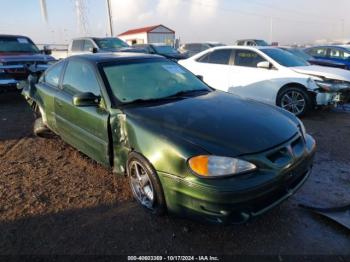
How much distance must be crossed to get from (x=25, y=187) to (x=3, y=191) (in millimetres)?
237

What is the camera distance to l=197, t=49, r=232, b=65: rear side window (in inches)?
297

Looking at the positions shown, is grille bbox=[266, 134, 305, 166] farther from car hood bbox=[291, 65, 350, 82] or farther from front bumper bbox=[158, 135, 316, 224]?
car hood bbox=[291, 65, 350, 82]

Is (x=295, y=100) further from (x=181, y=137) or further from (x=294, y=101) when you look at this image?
(x=181, y=137)

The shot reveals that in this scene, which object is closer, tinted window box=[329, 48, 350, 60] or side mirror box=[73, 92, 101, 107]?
side mirror box=[73, 92, 101, 107]

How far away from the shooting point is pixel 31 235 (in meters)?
2.82

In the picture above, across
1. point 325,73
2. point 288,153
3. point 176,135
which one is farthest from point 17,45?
point 288,153

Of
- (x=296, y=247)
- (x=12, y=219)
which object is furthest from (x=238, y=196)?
(x=12, y=219)

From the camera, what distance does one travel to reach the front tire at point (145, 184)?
107 inches

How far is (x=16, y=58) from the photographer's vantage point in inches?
332

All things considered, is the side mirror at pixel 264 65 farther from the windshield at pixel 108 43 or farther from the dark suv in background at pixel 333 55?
the windshield at pixel 108 43

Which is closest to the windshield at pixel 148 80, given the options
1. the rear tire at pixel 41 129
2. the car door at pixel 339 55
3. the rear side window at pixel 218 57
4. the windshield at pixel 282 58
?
the rear tire at pixel 41 129

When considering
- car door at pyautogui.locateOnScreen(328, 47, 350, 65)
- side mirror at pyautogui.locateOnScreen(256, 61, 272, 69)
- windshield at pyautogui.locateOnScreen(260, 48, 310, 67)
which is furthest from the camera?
car door at pyautogui.locateOnScreen(328, 47, 350, 65)

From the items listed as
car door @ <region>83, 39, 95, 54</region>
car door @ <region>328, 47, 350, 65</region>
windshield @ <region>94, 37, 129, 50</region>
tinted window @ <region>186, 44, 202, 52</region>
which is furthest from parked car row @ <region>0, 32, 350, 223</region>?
tinted window @ <region>186, 44, 202, 52</region>

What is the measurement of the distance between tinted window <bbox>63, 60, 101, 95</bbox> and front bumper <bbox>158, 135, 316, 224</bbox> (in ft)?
5.14
